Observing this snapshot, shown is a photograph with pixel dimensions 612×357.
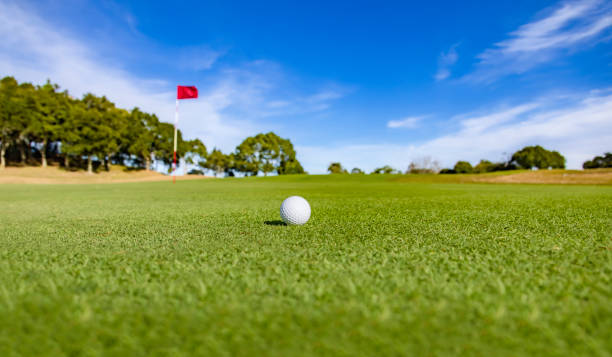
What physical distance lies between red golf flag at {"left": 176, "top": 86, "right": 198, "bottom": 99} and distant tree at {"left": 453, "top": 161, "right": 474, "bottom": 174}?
164 feet

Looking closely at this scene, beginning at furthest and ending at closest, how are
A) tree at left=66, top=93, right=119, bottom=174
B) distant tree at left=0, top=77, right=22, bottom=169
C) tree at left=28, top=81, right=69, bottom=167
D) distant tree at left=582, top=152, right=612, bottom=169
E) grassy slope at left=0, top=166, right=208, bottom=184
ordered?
distant tree at left=582, top=152, right=612, bottom=169 → tree at left=66, top=93, right=119, bottom=174 → tree at left=28, top=81, right=69, bottom=167 → distant tree at left=0, top=77, right=22, bottom=169 → grassy slope at left=0, top=166, right=208, bottom=184

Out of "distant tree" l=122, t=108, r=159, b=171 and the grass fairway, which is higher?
"distant tree" l=122, t=108, r=159, b=171

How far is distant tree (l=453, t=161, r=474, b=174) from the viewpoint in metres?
57.3

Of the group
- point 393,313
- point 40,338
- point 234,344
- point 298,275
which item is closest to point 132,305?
point 40,338

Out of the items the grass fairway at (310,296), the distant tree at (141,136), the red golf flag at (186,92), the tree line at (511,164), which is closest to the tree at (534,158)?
the tree line at (511,164)

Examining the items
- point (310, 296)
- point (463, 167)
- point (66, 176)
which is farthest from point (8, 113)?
point (463, 167)

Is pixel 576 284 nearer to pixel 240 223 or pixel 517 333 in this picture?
pixel 517 333

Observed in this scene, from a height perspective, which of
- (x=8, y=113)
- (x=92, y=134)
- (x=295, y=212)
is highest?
(x=8, y=113)

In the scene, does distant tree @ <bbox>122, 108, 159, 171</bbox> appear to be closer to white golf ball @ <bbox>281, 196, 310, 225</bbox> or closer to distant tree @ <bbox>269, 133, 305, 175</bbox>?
distant tree @ <bbox>269, 133, 305, 175</bbox>

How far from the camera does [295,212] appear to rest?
398cm

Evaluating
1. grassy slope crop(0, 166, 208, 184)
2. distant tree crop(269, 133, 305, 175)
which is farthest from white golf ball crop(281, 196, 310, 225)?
distant tree crop(269, 133, 305, 175)

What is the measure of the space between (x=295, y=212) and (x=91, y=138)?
4533 centimetres

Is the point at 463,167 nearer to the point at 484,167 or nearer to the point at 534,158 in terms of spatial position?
the point at 484,167

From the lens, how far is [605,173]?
84.4 ft
